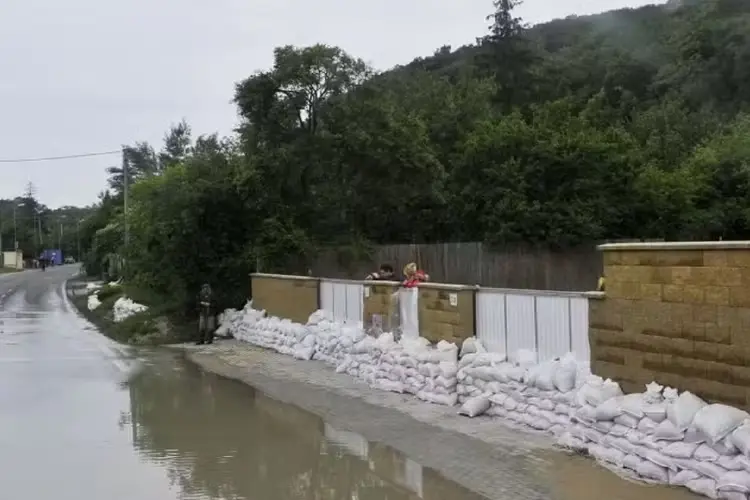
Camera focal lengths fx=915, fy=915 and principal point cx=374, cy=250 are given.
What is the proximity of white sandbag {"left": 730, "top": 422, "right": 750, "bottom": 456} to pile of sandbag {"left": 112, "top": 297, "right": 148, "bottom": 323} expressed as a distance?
22.3 meters

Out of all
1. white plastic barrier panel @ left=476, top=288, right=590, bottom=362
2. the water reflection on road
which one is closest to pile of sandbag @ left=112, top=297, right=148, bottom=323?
the water reflection on road

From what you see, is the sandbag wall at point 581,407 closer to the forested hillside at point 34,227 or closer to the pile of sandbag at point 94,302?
the pile of sandbag at point 94,302

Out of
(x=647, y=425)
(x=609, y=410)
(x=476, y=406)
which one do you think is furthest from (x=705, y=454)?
(x=476, y=406)

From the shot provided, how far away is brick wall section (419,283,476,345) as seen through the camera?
1180 cm

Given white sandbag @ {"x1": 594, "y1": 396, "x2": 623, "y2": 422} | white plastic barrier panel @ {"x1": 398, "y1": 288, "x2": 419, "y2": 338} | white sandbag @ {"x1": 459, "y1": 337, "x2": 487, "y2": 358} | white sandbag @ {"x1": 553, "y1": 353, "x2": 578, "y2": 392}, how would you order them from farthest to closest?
white plastic barrier panel @ {"x1": 398, "y1": 288, "x2": 419, "y2": 338}
white sandbag @ {"x1": 459, "y1": 337, "x2": 487, "y2": 358}
white sandbag @ {"x1": 553, "y1": 353, "x2": 578, "y2": 392}
white sandbag @ {"x1": 594, "y1": 396, "x2": 623, "y2": 422}

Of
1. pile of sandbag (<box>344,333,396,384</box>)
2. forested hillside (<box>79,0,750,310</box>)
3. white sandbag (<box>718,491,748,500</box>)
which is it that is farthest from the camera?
forested hillside (<box>79,0,750,310</box>)

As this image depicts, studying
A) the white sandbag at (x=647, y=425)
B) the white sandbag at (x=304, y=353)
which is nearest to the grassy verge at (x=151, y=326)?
the white sandbag at (x=304, y=353)

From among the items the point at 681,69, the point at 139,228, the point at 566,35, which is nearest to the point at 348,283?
the point at 139,228

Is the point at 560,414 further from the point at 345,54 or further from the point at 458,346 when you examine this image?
the point at 345,54

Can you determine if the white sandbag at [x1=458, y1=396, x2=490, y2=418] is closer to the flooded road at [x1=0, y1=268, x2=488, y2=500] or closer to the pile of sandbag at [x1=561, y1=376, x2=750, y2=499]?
the flooded road at [x1=0, y1=268, x2=488, y2=500]

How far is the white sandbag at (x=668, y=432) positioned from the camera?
727 centimetres

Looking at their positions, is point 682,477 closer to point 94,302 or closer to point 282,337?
point 282,337

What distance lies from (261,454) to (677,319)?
4.34m

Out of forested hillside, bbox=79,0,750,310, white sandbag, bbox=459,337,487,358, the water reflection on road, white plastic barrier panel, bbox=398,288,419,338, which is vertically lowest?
the water reflection on road
